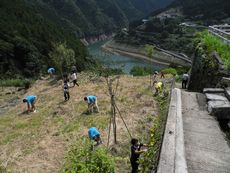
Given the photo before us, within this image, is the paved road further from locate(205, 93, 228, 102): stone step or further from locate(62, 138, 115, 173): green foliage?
locate(62, 138, 115, 173): green foliage

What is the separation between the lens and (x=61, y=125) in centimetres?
1759

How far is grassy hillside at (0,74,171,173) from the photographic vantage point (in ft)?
42.8

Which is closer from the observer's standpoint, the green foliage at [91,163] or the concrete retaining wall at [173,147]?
the concrete retaining wall at [173,147]

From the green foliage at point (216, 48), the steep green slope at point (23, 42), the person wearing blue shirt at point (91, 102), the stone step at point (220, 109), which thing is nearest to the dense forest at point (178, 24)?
the steep green slope at point (23, 42)

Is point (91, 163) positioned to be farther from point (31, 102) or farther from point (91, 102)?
point (31, 102)

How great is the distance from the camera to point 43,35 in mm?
78562

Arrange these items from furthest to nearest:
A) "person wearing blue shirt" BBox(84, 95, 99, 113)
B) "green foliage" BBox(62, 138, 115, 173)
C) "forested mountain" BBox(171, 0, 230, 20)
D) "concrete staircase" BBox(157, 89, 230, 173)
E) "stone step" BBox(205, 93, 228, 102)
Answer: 1. "forested mountain" BBox(171, 0, 230, 20)
2. "person wearing blue shirt" BBox(84, 95, 99, 113)
3. "stone step" BBox(205, 93, 228, 102)
4. "green foliage" BBox(62, 138, 115, 173)
5. "concrete staircase" BBox(157, 89, 230, 173)

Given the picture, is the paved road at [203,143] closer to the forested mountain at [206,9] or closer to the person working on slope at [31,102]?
the person working on slope at [31,102]

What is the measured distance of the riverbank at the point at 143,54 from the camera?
92312mm

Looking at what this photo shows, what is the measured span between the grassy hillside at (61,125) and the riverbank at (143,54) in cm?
5939

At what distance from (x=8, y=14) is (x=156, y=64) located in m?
40.0

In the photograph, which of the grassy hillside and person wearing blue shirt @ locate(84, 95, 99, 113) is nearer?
the grassy hillside

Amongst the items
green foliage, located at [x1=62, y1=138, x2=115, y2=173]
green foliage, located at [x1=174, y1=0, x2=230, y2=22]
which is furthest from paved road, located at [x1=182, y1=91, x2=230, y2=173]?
green foliage, located at [x1=174, y1=0, x2=230, y2=22]

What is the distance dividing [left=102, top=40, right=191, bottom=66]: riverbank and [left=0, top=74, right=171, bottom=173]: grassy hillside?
59386mm
